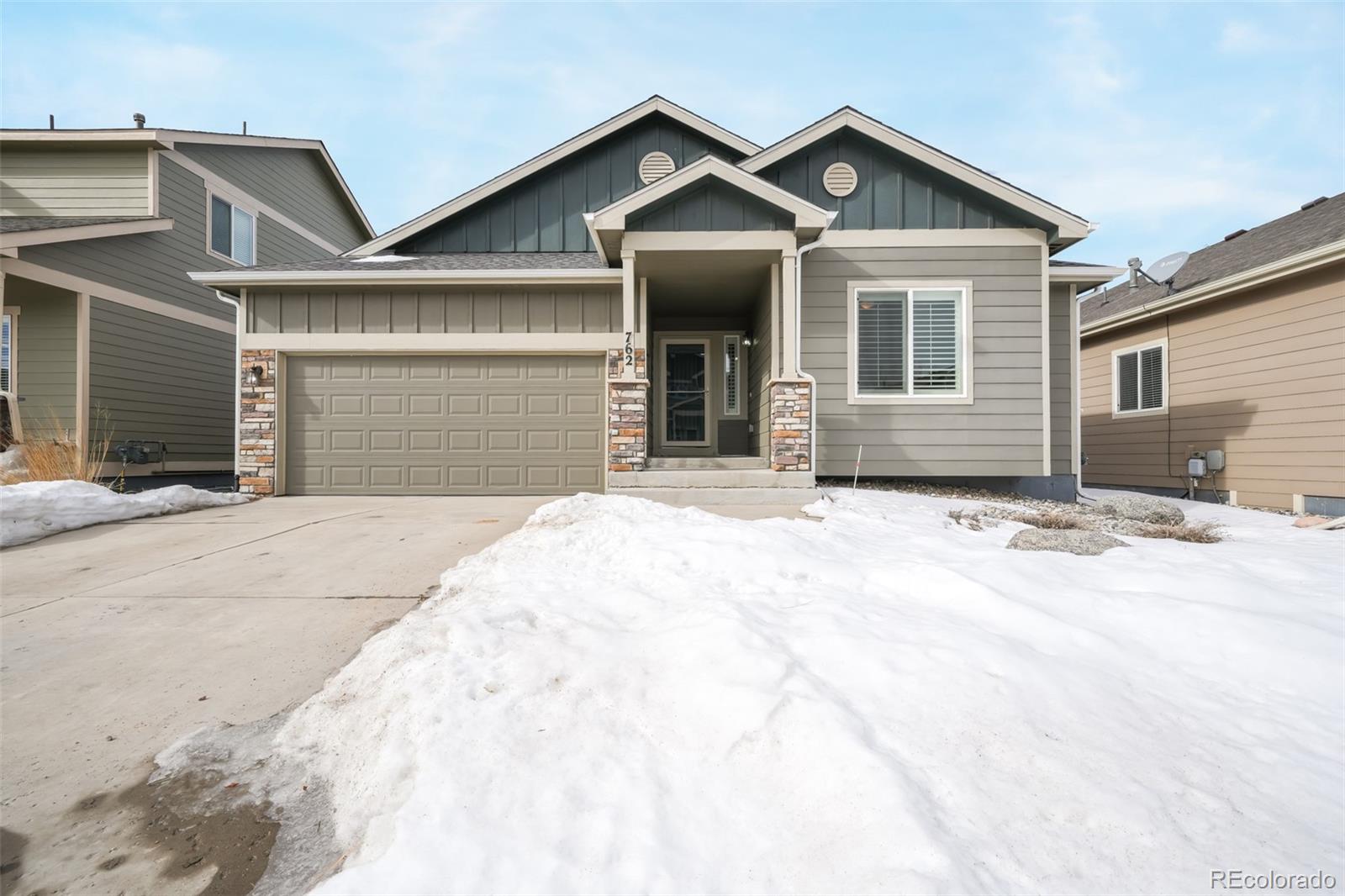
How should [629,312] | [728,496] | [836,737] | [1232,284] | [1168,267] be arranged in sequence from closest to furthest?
[836,737]
[728,496]
[629,312]
[1232,284]
[1168,267]

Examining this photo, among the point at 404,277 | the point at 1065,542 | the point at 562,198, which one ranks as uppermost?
the point at 562,198

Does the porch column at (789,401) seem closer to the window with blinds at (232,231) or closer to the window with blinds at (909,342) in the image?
the window with blinds at (909,342)

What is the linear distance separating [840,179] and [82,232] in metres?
11.3

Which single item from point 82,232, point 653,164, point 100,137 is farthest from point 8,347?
point 653,164

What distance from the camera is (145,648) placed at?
108 inches

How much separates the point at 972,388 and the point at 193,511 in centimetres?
984

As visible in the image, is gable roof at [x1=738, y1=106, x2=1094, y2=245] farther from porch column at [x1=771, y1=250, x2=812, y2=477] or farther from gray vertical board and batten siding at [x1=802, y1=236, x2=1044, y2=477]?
porch column at [x1=771, y1=250, x2=812, y2=477]

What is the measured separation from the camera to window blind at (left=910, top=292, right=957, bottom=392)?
8.33 m

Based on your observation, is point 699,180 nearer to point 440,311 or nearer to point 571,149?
point 571,149

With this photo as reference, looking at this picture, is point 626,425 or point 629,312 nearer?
point 626,425

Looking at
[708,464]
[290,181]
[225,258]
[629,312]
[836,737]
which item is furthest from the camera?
[290,181]

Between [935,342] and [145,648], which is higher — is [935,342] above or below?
above

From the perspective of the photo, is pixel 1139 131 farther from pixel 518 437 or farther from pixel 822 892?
pixel 822 892

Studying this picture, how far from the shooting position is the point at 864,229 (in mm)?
8398
